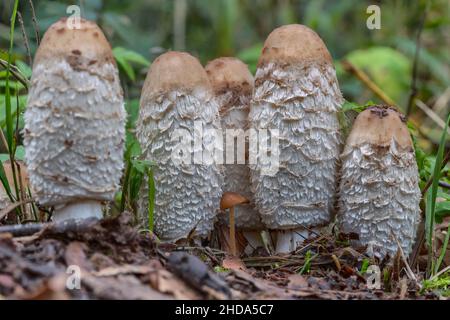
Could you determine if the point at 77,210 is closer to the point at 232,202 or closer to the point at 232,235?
the point at 232,202

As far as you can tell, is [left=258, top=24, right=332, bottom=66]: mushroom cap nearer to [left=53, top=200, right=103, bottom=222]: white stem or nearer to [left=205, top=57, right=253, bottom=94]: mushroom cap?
[left=205, top=57, right=253, bottom=94]: mushroom cap

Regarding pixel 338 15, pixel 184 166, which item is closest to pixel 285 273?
pixel 184 166

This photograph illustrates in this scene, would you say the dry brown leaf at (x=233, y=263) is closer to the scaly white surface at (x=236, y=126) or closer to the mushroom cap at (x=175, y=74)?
the scaly white surface at (x=236, y=126)

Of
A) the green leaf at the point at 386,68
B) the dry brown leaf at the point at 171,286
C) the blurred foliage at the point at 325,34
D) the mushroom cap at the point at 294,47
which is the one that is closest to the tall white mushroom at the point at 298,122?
the mushroom cap at the point at 294,47

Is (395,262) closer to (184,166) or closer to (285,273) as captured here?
(285,273)

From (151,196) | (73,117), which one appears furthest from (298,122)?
(73,117)
